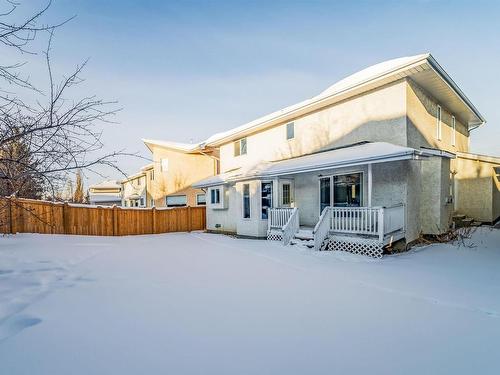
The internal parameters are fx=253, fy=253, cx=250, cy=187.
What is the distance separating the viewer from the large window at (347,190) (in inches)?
401

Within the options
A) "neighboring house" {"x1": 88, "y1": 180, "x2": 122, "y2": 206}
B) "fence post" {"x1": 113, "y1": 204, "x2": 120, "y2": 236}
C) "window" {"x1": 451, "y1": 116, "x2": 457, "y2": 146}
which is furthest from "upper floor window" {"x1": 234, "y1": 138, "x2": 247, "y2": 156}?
"neighboring house" {"x1": 88, "y1": 180, "x2": 122, "y2": 206}

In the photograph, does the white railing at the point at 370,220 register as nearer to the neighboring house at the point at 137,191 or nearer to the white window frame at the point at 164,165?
the white window frame at the point at 164,165

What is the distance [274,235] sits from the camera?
1155 cm

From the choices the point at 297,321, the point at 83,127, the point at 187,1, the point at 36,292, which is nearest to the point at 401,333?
the point at 297,321

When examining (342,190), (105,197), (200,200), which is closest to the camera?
(342,190)

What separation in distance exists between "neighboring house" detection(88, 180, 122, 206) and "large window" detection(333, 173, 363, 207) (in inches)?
1401

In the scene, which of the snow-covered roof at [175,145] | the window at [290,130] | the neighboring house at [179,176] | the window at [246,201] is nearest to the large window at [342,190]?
the window at [290,130]

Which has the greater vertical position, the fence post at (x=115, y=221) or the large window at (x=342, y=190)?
the large window at (x=342, y=190)

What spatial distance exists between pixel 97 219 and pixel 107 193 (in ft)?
105

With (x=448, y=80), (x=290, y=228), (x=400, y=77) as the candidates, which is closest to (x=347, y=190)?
(x=290, y=228)

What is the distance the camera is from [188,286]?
540cm

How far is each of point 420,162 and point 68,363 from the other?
11923mm

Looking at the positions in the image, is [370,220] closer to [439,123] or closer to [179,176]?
[439,123]

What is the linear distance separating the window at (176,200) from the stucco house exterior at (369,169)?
7.83 meters
